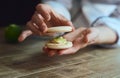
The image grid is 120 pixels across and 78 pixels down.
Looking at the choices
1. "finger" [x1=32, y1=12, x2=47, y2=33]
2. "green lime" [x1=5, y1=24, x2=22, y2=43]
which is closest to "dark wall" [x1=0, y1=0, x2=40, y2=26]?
"green lime" [x1=5, y1=24, x2=22, y2=43]

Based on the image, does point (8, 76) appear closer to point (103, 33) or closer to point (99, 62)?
point (99, 62)

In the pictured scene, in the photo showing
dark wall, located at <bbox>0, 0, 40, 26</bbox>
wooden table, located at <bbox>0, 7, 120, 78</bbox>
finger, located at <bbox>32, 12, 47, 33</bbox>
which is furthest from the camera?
dark wall, located at <bbox>0, 0, 40, 26</bbox>

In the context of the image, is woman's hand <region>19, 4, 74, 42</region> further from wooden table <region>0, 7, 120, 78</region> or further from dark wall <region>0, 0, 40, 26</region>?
dark wall <region>0, 0, 40, 26</region>

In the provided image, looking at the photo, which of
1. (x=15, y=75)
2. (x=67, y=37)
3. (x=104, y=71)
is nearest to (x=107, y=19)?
(x=67, y=37)

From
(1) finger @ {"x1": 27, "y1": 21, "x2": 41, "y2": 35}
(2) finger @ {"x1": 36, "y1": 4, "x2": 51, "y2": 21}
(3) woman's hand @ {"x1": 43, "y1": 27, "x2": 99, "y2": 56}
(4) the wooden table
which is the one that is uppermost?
(2) finger @ {"x1": 36, "y1": 4, "x2": 51, "y2": 21}

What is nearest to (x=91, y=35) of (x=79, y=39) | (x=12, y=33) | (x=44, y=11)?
(x=79, y=39)

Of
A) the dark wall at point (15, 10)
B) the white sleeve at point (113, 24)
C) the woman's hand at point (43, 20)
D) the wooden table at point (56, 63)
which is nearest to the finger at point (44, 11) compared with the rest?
the woman's hand at point (43, 20)

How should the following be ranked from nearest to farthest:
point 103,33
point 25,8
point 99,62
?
1. point 99,62
2. point 103,33
3. point 25,8
